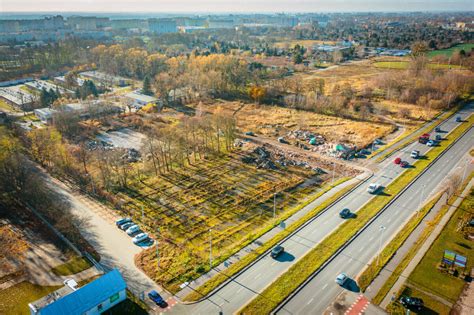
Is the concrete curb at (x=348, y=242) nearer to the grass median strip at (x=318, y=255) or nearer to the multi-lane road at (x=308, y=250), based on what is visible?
the grass median strip at (x=318, y=255)

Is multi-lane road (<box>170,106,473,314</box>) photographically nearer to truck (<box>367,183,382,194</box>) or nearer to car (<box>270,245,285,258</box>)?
car (<box>270,245,285,258</box>)

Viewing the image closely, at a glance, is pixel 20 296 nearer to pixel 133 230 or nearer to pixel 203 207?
pixel 133 230

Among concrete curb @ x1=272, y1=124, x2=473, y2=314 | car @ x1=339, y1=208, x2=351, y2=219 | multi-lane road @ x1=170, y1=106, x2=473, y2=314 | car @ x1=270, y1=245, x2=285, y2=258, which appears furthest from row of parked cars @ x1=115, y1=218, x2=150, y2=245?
car @ x1=339, y1=208, x2=351, y2=219

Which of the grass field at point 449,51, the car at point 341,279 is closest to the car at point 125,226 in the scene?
the car at point 341,279

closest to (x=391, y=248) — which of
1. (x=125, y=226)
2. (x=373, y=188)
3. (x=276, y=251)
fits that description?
(x=276, y=251)

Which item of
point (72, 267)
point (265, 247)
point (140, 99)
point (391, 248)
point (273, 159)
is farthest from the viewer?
point (140, 99)

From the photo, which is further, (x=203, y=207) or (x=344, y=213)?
(x=203, y=207)

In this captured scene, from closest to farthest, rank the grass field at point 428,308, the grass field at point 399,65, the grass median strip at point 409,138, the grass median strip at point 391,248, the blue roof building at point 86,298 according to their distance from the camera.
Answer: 1. the blue roof building at point 86,298
2. the grass field at point 428,308
3. the grass median strip at point 391,248
4. the grass median strip at point 409,138
5. the grass field at point 399,65
